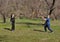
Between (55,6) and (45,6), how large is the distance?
68.8 inches

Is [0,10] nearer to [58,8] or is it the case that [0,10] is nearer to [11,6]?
[11,6]

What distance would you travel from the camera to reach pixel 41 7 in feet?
111

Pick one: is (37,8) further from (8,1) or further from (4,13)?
(8,1)

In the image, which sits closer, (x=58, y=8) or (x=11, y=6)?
(x=58, y=8)

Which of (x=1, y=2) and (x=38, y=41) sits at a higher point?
(x=1, y=2)

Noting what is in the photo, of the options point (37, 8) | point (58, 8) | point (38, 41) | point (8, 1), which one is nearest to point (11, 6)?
point (8, 1)

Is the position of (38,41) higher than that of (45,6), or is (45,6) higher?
(45,6)

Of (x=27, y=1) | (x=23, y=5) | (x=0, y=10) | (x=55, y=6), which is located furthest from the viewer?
(x=23, y=5)

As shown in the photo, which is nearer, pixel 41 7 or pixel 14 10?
pixel 41 7

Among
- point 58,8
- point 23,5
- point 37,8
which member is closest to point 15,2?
point 23,5

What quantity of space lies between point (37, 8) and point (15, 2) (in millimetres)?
16230

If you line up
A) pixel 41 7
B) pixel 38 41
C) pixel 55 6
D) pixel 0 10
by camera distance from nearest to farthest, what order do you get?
pixel 38 41
pixel 55 6
pixel 41 7
pixel 0 10

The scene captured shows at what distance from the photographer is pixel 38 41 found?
13055 millimetres

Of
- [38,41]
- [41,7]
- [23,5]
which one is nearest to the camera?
[38,41]
